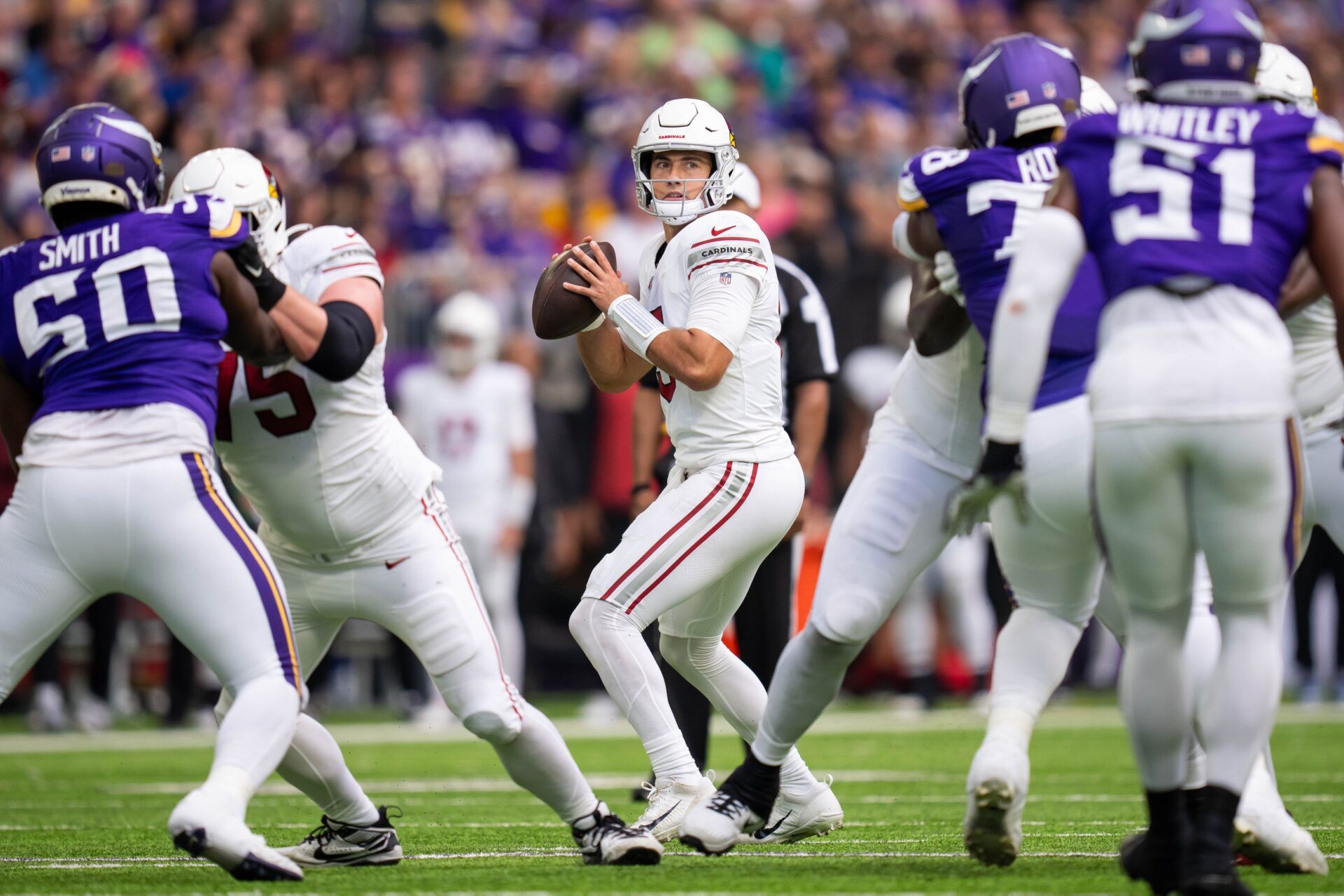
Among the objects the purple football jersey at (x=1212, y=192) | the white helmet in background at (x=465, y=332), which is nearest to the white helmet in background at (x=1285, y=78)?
the purple football jersey at (x=1212, y=192)

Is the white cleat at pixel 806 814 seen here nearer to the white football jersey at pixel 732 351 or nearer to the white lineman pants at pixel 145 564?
the white football jersey at pixel 732 351

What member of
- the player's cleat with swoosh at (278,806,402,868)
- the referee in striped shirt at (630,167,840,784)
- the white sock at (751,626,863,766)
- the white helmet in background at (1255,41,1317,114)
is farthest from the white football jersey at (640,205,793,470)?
the white helmet in background at (1255,41,1317,114)

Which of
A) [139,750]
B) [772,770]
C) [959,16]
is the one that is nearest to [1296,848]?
[772,770]

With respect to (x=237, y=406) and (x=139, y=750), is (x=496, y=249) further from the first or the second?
(x=237, y=406)

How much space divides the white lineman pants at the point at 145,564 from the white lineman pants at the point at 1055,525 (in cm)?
181

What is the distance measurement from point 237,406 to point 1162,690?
8.17 feet

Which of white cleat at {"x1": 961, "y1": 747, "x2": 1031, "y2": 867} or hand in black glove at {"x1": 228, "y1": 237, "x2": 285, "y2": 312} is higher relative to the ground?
hand in black glove at {"x1": 228, "y1": 237, "x2": 285, "y2": 312}

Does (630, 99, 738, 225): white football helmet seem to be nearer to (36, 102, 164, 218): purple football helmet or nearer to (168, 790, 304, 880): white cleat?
(36, 102, 164, 218): purple football helmet

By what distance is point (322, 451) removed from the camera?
4746 mm

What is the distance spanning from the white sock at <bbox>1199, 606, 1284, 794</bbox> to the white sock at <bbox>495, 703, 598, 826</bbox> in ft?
5.55

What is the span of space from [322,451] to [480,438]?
19.7 feet

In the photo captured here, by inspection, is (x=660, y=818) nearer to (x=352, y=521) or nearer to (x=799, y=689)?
(x=799, y=689)

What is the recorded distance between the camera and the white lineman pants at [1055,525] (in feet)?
14.0

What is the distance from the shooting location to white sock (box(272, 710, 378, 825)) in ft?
15.8
